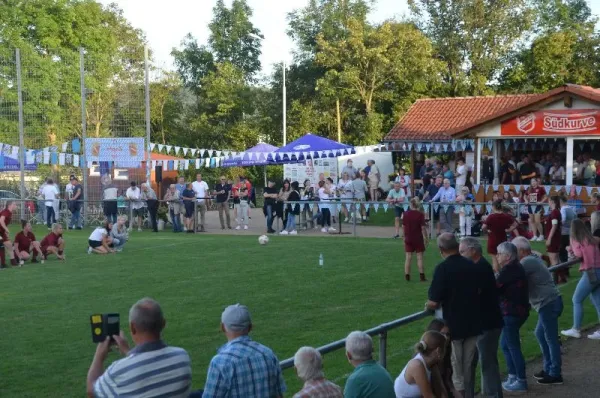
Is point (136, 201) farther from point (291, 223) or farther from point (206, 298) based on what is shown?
point (206, 298)

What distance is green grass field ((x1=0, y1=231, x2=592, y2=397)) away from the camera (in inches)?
444

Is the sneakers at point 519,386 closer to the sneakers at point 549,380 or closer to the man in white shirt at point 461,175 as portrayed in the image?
the sneakers at point 549,380

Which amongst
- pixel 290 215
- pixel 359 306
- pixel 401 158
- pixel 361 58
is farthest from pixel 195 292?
pixel 361 58

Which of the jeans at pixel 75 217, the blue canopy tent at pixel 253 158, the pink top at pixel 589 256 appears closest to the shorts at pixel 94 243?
the jeans at pixel 75 217

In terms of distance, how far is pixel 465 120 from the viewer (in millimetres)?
40719

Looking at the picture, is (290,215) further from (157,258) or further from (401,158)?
(401,158)

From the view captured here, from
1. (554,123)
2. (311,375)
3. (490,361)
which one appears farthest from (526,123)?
(311,375)

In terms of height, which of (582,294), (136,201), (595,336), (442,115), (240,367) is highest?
(442,115)

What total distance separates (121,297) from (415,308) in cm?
542

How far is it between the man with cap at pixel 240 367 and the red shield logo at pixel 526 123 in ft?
87.6

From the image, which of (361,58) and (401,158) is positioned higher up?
(361,58)

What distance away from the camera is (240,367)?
5629 millimetres

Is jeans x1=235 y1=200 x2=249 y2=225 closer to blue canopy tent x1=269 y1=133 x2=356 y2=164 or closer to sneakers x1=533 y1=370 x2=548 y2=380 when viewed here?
blue canopy tent x1=269 y1=133 x2=356 y2=164

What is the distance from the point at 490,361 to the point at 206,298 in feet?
26.1
